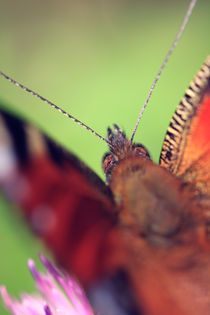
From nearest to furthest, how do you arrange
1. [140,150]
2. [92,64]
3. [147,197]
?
[147,197] → [140,150] → [92,64]

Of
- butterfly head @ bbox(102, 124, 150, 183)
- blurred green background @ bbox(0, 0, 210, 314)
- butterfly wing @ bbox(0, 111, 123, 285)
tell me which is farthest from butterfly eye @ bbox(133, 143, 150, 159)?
blurred green background @ bbox(0, 0, 210, 314)

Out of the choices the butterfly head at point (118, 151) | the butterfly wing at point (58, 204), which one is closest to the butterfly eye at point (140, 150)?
the butterfly head at point (118, 151)

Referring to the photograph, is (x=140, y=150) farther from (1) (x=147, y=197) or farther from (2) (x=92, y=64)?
(2) (x=92, y=64)

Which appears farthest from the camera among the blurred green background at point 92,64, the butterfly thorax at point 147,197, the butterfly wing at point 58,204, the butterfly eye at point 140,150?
the blurred green background at point 92,64

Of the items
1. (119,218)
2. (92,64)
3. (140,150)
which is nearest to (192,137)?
(140,150)

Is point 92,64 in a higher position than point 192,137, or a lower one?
higher

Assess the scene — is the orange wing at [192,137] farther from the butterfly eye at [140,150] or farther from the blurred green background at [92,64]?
the blurred green background at [92,64]

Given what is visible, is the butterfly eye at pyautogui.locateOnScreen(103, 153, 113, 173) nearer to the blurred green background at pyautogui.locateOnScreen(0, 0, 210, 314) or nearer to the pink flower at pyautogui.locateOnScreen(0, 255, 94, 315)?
the pink flower at pyautogui.locateOnScreen(0, 255, 94, 315)
